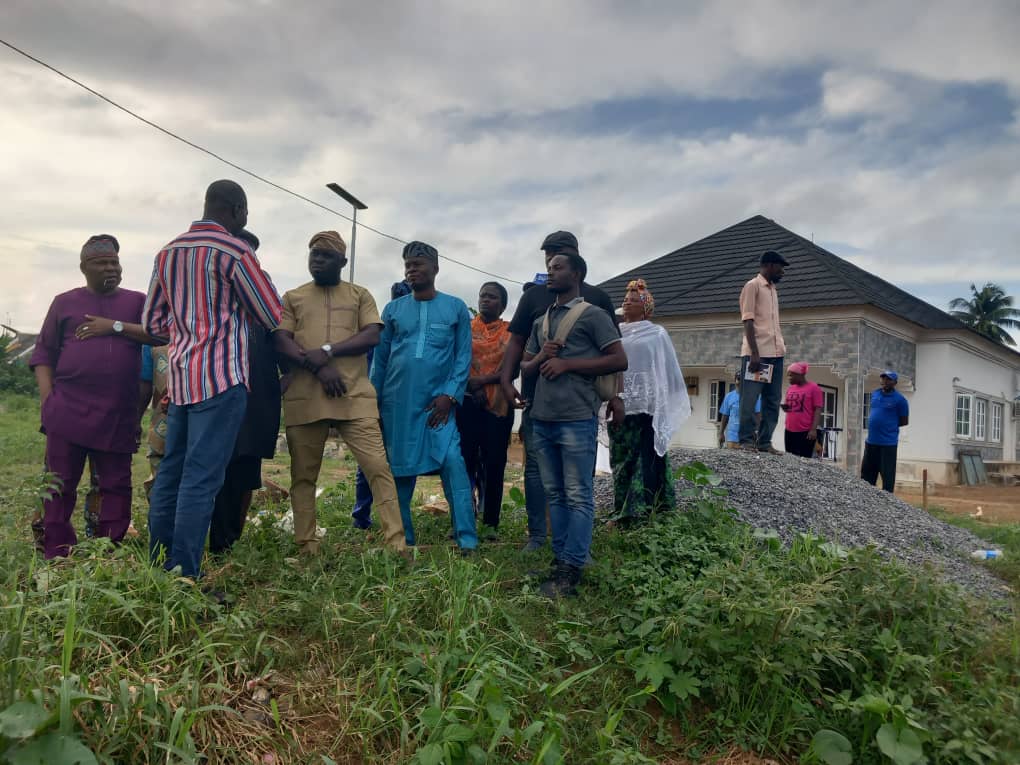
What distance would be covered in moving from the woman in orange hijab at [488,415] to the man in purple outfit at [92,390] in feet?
7.12

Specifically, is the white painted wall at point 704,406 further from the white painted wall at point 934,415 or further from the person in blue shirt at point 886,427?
the person in blue shirt at point 886,427

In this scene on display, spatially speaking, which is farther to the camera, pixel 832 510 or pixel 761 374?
pixel 761 374

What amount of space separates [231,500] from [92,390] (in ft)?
Answer: 3.27

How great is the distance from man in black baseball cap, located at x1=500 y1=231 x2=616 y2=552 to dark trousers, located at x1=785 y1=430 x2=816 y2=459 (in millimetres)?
4708

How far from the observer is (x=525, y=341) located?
476 centimetres

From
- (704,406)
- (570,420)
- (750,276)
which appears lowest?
(570,420)

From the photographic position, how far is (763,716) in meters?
3.00

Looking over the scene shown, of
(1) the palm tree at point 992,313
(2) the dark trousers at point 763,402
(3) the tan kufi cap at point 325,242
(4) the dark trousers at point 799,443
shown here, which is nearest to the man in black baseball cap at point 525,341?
(3) the tan kufi cap at point 325,242

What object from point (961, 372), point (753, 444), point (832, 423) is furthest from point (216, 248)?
point (961, 372)

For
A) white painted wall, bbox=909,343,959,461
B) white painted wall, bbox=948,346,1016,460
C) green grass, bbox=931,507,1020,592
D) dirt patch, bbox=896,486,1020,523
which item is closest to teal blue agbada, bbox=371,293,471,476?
green grass, bbox=931,507,1020,592

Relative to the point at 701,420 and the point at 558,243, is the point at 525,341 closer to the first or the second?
the point at 558,243

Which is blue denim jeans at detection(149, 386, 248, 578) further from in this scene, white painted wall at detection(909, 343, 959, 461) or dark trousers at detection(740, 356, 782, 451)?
white painted wall at detection(909, 343, 959, 461)

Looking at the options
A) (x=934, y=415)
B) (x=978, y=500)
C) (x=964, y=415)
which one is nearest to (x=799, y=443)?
(x=978, y=500)

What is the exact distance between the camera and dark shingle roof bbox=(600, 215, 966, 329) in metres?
14.1
